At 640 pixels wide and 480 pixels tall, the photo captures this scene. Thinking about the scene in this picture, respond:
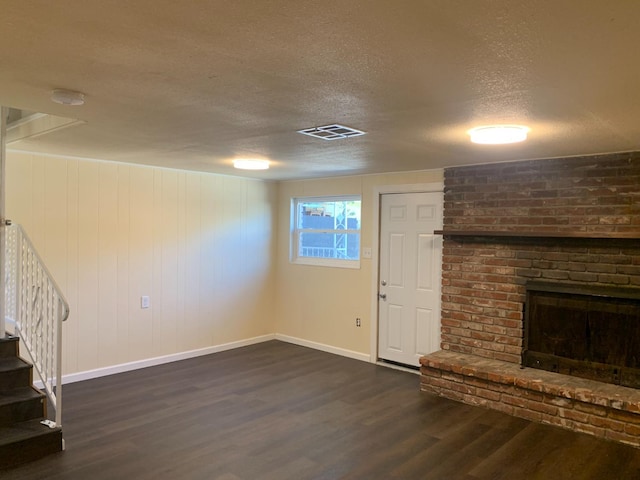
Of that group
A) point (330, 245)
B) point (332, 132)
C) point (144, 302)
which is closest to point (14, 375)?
point (144, 302)

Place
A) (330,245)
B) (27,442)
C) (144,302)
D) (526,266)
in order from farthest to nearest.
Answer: (330,245) < (144,302) < (526,266) < (27,442)

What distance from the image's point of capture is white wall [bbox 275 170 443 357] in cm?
570

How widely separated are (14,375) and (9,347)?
28 centimetres

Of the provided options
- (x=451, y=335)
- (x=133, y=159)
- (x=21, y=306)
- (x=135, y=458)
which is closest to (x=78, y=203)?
(x=133, y=159)

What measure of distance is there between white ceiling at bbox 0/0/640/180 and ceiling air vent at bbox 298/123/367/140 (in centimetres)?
11

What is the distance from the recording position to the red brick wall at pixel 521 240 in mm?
3873

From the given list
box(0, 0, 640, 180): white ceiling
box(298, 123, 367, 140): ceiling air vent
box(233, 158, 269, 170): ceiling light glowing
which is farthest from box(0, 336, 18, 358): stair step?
box(298, 123, 367, 140): ceiling air vent

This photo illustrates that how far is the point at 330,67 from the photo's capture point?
190cm

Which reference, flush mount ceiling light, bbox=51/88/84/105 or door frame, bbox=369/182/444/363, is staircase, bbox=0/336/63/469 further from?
door frame, bbox=369/182/444/363

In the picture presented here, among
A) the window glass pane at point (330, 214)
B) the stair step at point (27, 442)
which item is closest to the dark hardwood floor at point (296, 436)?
the stair step at point (27, 442)

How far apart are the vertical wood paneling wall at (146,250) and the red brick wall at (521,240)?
2690mm

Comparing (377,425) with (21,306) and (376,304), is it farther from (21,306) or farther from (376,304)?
(21,306)

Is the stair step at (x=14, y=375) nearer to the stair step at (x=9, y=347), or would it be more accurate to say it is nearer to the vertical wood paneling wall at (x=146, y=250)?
the stair step at (x=9, y=347)

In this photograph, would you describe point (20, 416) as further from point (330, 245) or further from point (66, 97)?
point (330, 245)
